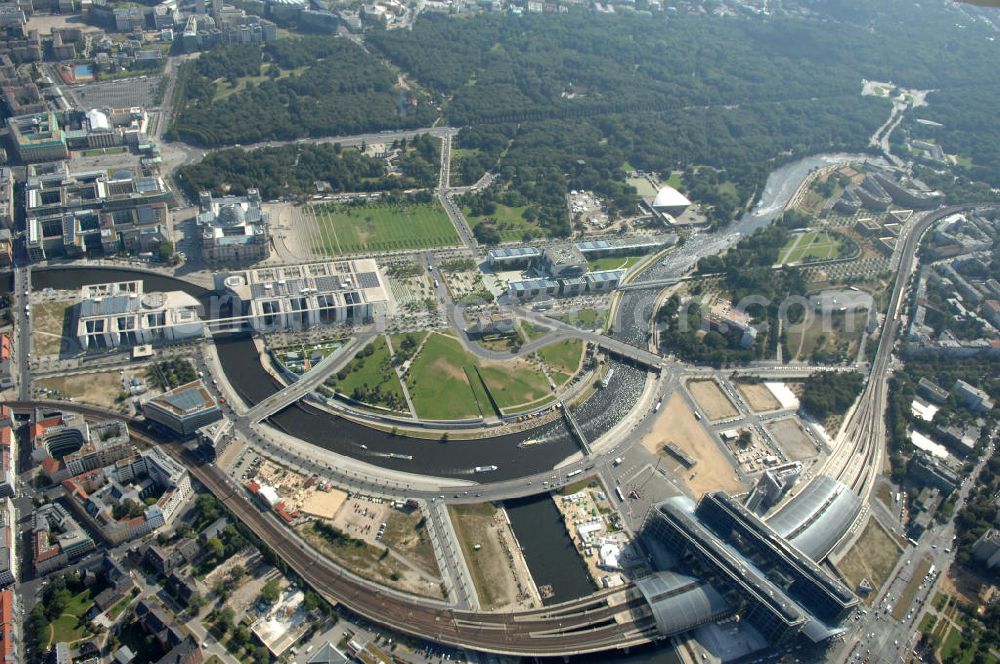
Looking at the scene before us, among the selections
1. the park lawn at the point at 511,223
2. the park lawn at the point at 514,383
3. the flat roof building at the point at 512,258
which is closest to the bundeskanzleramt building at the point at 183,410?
the park lawn at the point at 514,383

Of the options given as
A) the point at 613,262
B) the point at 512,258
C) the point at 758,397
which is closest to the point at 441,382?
the point at 512,258

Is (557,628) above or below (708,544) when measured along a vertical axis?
below

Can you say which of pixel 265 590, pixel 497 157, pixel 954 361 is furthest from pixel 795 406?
pixel 497 157

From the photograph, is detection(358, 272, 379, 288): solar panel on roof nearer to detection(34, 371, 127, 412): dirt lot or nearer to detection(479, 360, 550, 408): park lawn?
detection(479, 360, 550, 408): park lawn

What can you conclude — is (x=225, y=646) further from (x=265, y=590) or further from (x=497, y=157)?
(x=497, y=157)

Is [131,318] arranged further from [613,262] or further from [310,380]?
[613,262]

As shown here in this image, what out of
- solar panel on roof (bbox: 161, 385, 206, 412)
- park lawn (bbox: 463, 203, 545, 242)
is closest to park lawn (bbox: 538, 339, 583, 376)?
park lawn (bbox: 463, 203, 545, 242)
